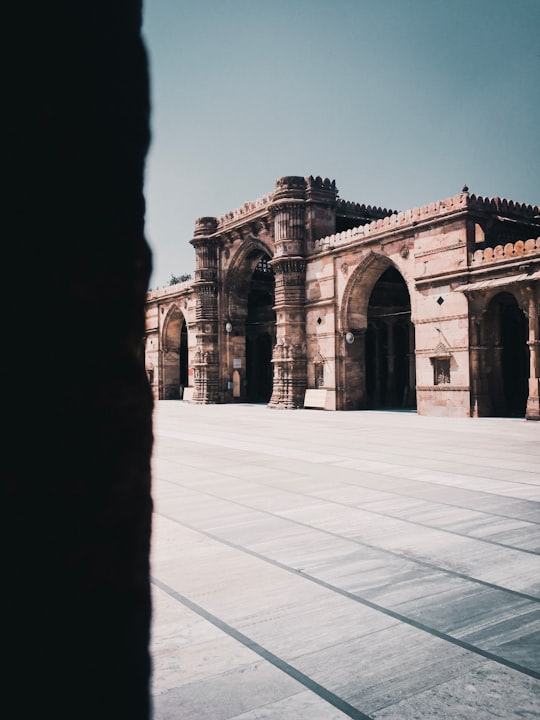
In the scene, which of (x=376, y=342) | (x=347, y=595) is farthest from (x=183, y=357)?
(x=347, y=595)

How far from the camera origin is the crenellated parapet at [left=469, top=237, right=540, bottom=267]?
1595 cm

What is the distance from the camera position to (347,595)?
338 cm

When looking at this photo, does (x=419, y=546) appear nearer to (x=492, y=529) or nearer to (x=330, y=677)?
(x=492, y=529)

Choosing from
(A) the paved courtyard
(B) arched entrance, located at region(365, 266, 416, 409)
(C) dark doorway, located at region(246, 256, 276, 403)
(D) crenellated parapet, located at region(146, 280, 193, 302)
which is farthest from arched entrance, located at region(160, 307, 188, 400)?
(A) the paved courtyard

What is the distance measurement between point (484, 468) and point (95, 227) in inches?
305

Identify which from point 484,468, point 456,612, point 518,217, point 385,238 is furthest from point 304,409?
point 456,612

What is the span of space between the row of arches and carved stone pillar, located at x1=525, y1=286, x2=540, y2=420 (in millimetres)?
1657

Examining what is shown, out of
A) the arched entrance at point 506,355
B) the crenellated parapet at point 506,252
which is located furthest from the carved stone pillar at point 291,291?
the crenellated parapet at point 506,252

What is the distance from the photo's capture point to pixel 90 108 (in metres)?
0.87

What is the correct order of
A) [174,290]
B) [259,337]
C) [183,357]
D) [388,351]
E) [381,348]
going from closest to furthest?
[388,351] < [381,348] < [259,337] < [174,290] < [183,357]

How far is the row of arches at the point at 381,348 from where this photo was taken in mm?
17922

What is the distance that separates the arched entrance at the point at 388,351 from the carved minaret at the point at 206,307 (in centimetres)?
835

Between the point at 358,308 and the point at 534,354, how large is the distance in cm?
742

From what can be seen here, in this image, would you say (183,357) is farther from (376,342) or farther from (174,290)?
(376,342)
